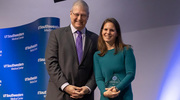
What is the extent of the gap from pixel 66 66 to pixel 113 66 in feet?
1.44

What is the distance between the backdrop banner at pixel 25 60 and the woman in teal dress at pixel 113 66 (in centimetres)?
165

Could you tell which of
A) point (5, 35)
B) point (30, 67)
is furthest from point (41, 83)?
point (5, 35)

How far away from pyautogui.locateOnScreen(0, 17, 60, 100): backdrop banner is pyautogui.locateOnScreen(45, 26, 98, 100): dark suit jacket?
4.70ft

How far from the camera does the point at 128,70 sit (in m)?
2.20

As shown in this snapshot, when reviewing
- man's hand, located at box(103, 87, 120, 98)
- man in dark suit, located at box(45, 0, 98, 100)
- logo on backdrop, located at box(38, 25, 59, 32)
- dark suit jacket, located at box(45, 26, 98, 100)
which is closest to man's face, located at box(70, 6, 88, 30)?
man in dark suit, located at box(45, 0, 98, 100)

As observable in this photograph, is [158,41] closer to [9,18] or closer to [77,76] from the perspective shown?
[77,76]

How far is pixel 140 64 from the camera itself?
3.98 meters

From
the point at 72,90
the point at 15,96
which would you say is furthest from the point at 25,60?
the point at 72,90

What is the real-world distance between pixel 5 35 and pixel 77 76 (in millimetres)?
2624

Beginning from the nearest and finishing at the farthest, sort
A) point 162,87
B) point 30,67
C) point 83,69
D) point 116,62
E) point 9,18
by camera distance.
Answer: point 116,62, point 83,69, point 162,87, point 30,67, point 9,18

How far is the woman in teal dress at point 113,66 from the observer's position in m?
2.16

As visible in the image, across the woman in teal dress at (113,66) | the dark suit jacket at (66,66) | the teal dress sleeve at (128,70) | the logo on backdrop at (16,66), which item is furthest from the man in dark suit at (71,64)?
the logo on backdrop at (16,66)

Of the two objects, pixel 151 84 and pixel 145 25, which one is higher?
pixel 145 25

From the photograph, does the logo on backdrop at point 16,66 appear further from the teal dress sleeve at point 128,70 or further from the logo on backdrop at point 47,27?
the teal dress sleeve at point 128,70
